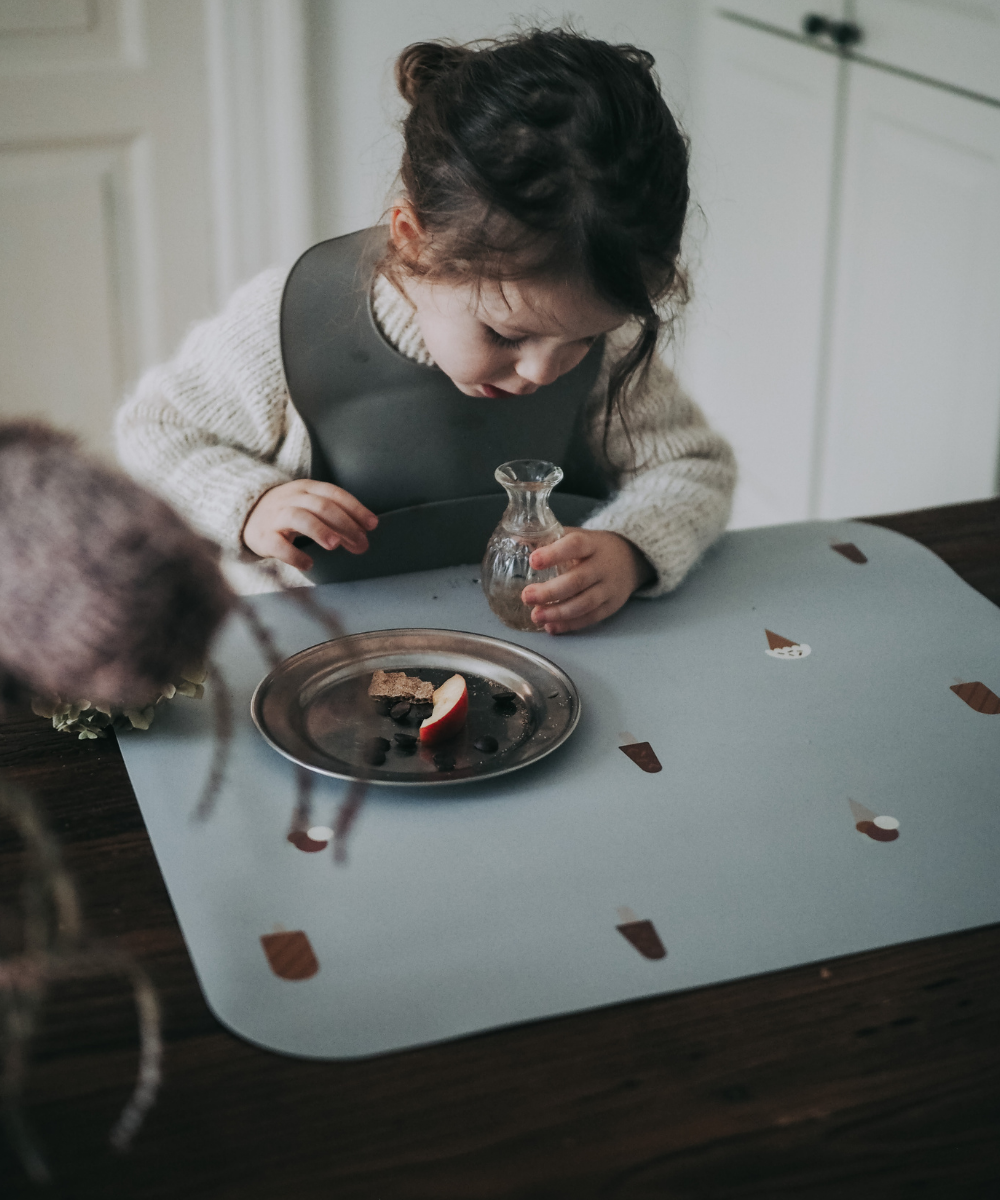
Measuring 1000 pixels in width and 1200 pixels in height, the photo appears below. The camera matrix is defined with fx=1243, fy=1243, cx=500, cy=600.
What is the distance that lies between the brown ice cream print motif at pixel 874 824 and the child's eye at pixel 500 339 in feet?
1.36

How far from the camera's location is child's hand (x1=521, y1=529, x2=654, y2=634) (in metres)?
0.86

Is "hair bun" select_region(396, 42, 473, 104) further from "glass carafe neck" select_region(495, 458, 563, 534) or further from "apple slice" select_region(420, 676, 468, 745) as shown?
"apple slice" select_region(420, 676, 468, 745)

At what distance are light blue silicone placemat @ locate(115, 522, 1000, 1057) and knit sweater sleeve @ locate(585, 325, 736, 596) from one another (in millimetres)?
123

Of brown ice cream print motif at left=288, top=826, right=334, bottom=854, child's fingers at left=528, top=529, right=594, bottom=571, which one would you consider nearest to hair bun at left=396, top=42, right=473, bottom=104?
child's fingers at left=528, top=529, right=594, bottom=571

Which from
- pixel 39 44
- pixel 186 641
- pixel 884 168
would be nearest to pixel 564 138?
pixel 186 641

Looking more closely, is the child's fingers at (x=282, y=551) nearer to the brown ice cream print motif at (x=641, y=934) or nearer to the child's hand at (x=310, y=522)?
the child's hand at (x=310, y=522)

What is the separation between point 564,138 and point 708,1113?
0.63 metres

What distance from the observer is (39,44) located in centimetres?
202

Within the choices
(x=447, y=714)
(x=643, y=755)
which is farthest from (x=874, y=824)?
(x=447, y=714)

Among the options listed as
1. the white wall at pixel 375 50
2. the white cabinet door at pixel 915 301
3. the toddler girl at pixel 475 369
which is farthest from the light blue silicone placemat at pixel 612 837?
the white wall at pixel 375 50

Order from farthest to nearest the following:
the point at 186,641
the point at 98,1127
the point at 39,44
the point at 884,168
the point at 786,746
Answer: the point at 39,44, the point at 884,168, the point at 786,746, the point at 98,1127, the point at 186,641

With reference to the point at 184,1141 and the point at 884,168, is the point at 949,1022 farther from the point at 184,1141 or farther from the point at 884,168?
the point at 884,168

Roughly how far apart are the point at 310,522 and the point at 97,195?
1497 millimetres

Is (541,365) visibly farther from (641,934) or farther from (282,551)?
(641,934)
